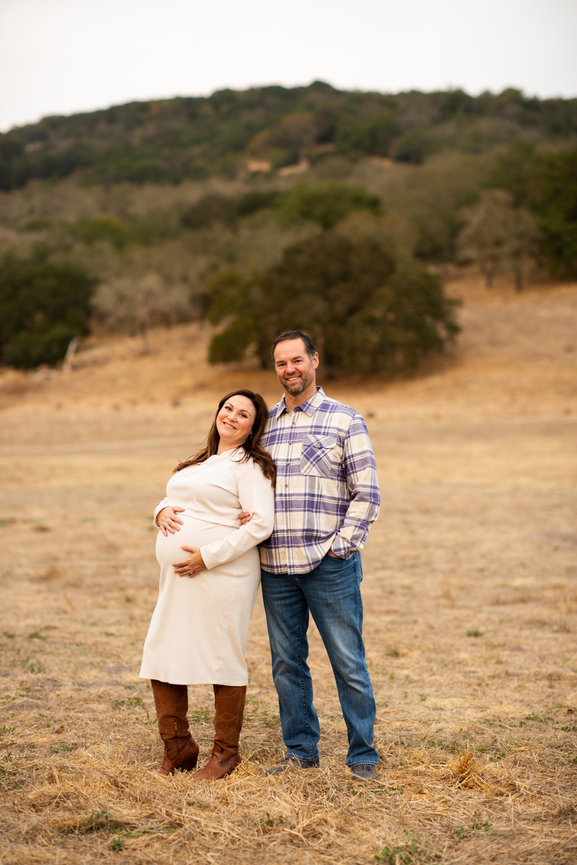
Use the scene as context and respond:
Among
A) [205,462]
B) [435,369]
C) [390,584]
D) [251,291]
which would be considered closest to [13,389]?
[251,291]

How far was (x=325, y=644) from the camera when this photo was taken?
3.74m

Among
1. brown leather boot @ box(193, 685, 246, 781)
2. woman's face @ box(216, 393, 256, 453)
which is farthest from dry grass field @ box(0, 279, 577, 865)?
woman's face @ box(216, 393, 256, 453)

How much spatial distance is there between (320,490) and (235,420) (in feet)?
1.81

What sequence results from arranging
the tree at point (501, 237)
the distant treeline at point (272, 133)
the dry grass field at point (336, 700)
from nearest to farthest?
the dry grass field at point (336, 700), the tree at point (501, 237), the distant treeline at point (272, 133)

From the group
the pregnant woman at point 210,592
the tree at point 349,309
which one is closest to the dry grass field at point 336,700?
the pregnant woman at point 210,592

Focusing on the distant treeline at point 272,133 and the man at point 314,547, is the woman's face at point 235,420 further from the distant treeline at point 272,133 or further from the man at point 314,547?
the distant treeline at point 272,133

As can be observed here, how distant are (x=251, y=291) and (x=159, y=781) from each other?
33754mm

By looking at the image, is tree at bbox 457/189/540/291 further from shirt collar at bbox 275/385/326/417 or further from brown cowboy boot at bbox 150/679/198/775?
brown cowboy boot at bbox 150/679/198/775

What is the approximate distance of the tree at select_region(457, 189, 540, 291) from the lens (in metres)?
40.9

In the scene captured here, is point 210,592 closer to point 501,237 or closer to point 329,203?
point 501,237

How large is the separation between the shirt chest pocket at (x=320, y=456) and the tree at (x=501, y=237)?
40279 millimetres

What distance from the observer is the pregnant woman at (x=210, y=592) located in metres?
3.62

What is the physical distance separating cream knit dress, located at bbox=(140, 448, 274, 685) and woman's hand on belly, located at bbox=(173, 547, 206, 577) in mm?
24

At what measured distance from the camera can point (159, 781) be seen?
11.7ft
